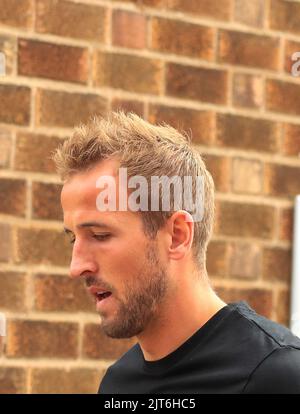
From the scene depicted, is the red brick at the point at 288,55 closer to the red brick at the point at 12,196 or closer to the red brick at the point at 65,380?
the red brick at the point at 12,196

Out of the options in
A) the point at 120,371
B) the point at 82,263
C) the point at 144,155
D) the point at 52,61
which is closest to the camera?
the point at 82,263

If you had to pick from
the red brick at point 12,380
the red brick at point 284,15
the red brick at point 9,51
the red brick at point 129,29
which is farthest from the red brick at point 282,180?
the red brick at point 12,380

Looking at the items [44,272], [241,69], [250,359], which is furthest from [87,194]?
[241,69]

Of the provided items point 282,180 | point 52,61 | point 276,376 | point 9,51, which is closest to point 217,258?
point 282,180

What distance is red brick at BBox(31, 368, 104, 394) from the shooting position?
119 inches

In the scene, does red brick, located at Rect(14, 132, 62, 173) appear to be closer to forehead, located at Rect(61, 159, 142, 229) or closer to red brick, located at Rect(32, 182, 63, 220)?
red brick, located at Rect(32, 182, 63, 220)

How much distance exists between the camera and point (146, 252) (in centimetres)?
229

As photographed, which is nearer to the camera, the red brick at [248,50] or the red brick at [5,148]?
the red brick at [5,148]

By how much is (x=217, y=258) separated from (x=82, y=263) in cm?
114

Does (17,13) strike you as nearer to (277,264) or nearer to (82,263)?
(82,263)

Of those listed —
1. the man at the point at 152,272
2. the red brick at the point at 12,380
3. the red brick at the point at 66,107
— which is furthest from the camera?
the red brick at the point at 66,107

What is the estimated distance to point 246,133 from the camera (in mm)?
3402

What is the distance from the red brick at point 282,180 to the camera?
343 centimetres

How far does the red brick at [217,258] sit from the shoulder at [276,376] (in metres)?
1.18
